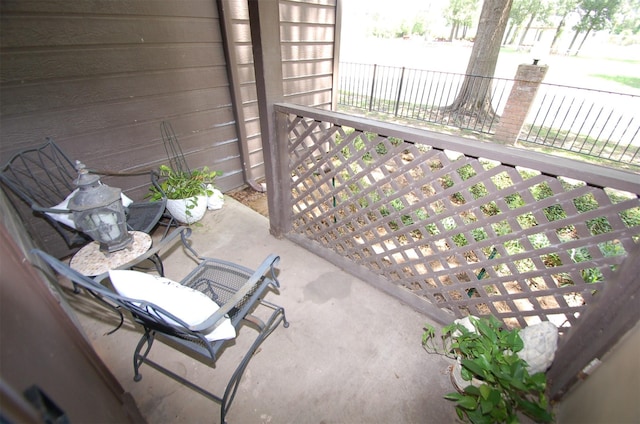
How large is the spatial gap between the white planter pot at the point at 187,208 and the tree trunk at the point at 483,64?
5.99 metres

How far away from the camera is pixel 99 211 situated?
1.57 metres

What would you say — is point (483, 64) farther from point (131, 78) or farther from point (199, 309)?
point (199, 309)

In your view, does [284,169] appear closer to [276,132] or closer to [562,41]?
[276,132]

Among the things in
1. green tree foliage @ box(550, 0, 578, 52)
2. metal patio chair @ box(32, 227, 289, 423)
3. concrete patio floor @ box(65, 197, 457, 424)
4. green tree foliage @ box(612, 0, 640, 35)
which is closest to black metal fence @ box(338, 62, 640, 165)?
concrete patio floor @ box(65, 197, 457, 424)

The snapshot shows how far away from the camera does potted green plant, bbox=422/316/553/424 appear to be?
1278 millimetres

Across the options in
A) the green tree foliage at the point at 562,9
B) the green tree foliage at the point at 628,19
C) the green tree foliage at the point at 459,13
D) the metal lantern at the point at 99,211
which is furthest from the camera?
the green tree foliage at the point at 459,13

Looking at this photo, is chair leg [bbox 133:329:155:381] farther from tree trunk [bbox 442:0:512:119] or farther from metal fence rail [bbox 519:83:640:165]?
tree trunk [bbox 442:0:512:119]

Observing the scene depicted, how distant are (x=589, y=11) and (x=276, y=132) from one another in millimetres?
29454

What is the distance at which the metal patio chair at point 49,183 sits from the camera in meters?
1.84

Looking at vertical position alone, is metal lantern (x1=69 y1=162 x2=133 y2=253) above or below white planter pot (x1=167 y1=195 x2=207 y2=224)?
above

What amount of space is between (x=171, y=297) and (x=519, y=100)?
623 centimetres

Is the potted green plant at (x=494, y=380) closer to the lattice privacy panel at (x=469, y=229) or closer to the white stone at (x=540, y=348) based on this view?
the white stone at (x=540, y=348)

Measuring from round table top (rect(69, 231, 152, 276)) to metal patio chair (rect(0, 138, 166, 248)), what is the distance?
249 millimetres

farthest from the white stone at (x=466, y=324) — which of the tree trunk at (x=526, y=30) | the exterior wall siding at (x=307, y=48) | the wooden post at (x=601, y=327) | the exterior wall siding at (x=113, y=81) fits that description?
the tree trunk at (x=526, y=30)
